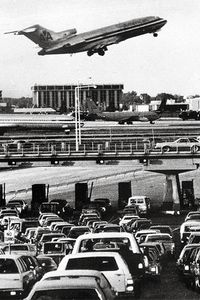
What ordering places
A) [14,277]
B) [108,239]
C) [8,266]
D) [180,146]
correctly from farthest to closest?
[180,146] < [108,239] < [8,266] < [14,277]

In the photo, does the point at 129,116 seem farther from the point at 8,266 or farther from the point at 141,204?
the point at 8,266

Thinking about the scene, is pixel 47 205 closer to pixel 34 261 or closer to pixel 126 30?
pixel 126 30

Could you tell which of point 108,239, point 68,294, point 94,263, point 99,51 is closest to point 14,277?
point 94,263

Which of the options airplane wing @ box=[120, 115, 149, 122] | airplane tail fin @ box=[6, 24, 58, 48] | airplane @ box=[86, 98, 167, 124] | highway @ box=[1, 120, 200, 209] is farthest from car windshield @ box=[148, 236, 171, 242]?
airplane wing @ box=[120, 115, 149, 122]

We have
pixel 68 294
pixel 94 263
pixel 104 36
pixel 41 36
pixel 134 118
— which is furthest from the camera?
pixel 134 118

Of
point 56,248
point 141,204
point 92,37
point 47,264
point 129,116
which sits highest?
point 92,37

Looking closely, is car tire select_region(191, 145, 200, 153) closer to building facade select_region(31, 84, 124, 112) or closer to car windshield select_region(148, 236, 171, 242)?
car windshield select_region(148, 236, 171, 242)

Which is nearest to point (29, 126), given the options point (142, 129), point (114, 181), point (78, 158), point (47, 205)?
point (142, 129)
